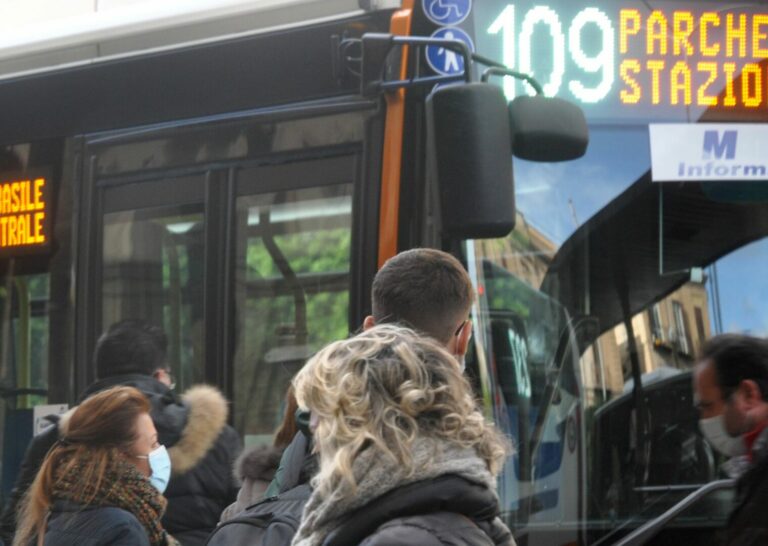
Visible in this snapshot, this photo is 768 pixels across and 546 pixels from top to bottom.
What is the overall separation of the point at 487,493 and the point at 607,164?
2.85 meters

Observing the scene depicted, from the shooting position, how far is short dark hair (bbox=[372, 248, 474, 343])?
3.11 metres

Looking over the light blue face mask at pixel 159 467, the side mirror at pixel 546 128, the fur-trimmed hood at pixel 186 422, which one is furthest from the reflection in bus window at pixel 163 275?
the side mirror at pixel 546 128

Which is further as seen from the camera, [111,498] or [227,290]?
[227,290]

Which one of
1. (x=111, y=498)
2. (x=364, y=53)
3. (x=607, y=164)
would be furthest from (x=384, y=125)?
(x=111, y=498)

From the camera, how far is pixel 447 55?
4.95 meters

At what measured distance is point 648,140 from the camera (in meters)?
4.90

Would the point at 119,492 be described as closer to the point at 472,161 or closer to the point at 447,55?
the point at 472,161

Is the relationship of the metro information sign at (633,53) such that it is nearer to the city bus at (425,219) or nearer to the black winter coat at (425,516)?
the city bus at (425,219)

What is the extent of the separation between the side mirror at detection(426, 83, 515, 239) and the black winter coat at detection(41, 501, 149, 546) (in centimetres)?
127

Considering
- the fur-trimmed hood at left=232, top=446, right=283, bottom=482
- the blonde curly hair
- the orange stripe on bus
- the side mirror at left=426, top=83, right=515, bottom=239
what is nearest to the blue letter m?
the side mirror at left=426, top=83, right=515, bottom=239

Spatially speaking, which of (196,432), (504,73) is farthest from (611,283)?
(196,432)

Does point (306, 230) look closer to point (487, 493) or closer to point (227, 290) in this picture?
point (227, 290)

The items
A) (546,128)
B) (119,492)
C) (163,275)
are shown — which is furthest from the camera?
(163,275)

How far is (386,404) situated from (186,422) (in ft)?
9.48
